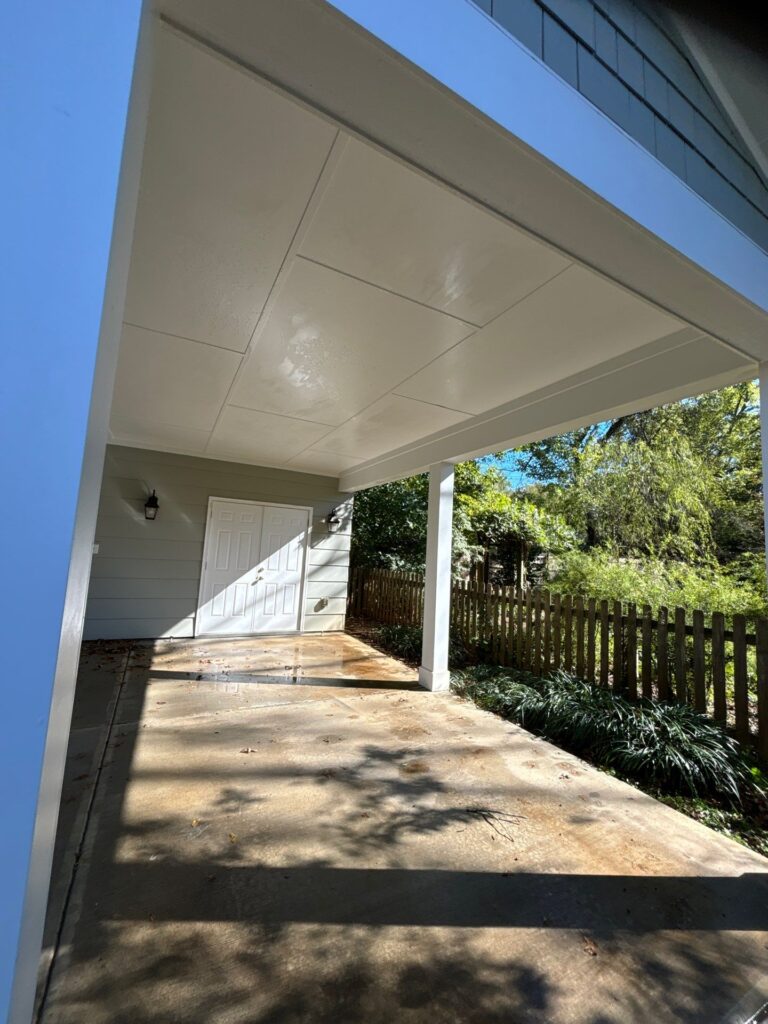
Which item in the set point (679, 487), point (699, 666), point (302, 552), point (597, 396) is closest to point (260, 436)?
point (302, 552)

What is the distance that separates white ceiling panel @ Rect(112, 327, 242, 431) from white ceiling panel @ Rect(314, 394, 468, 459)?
120cm

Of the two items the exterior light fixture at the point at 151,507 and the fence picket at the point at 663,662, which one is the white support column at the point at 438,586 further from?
the exterior light fixture at the point at 151,507

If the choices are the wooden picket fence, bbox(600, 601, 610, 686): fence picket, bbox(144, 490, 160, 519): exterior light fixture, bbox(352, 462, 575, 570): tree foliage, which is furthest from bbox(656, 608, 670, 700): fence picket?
bbox(144, 490, 160, 519): exterior light fixture

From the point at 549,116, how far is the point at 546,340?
4.81 feet

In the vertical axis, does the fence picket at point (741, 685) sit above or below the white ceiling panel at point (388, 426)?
below

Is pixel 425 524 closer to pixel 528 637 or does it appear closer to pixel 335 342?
pixel 528 637

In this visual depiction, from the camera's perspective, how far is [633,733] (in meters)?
3.17

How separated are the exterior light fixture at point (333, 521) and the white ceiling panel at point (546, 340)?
3.81m

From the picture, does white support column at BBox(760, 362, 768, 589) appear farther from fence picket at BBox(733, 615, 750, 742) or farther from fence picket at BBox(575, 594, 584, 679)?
fence picket at BBox(575, 594, 584, 679)

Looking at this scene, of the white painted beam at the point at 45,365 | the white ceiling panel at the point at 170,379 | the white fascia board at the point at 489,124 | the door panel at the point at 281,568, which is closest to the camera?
the white painted beam at the point at 45,365

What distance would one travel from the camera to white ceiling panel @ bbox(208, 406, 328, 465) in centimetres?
438

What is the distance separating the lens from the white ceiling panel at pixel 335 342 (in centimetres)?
224

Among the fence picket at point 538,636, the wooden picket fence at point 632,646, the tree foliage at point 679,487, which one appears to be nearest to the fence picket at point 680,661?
the wooden picket fence at point 632,646

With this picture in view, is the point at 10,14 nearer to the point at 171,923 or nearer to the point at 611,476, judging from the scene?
the point at 171,923
